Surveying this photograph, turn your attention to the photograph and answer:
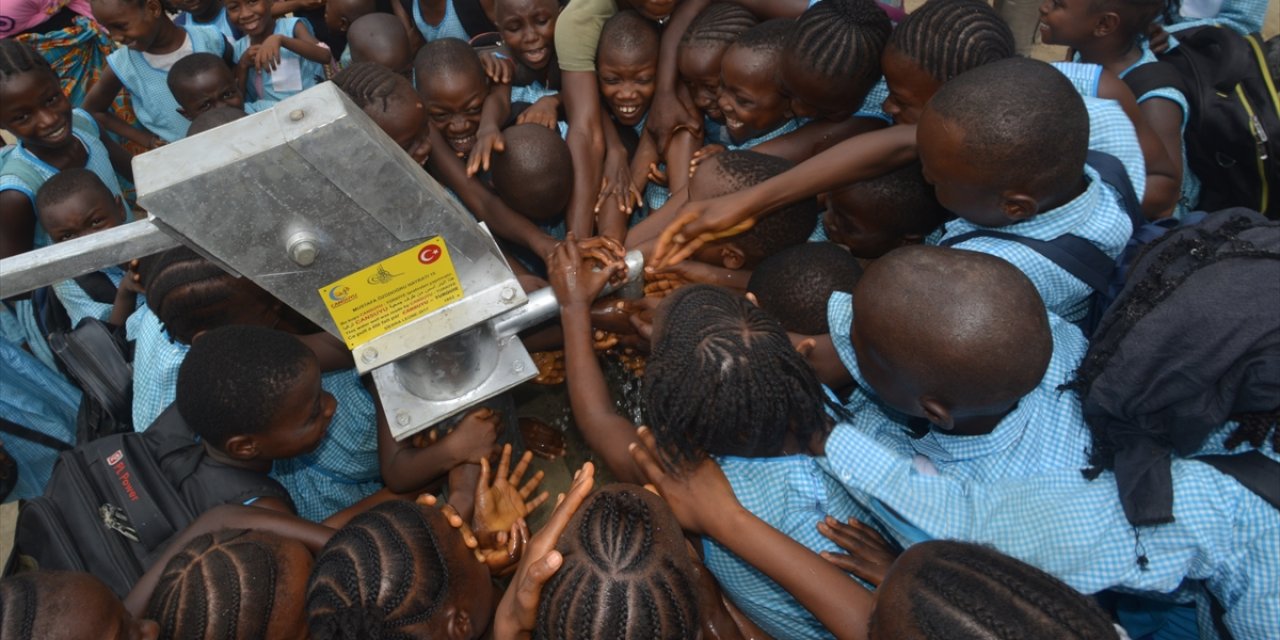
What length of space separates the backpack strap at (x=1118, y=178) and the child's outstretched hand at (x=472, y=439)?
1.65m

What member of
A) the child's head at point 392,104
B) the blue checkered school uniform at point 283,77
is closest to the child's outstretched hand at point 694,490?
the child's head at point 392,104

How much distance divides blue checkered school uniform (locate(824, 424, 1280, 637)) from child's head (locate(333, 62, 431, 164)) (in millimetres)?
1758

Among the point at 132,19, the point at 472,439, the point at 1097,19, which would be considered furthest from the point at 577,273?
the point at 132,19

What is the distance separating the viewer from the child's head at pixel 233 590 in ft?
4.75

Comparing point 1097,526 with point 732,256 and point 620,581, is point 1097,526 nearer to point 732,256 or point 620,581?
point 620,581

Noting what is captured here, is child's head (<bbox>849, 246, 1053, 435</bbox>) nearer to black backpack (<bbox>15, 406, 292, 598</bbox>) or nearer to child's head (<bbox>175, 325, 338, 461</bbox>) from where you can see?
child's head (<bbox>175, 325, 338, 461</bbox>)

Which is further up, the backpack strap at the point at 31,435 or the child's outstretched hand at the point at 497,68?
the child's outstretched hand at the point at 497,68

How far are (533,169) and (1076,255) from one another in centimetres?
169

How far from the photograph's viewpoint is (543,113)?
116 inches

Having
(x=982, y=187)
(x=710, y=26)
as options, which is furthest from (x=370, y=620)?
(x=710, y=26)

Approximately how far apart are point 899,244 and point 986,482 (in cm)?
98

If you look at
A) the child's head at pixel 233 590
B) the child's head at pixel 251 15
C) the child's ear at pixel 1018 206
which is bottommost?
the child's head at pixel 251 15

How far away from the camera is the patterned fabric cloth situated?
222 centimetres

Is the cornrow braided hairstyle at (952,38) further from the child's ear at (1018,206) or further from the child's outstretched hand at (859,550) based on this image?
the child's outstretched hand at (859,550)
